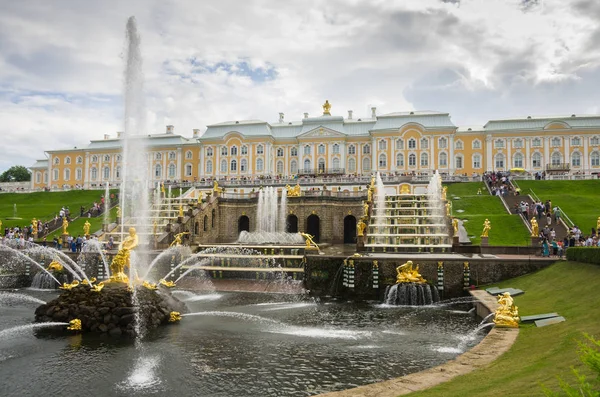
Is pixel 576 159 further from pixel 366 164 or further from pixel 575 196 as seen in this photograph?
pixel 366 164

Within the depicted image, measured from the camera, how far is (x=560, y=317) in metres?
13.3

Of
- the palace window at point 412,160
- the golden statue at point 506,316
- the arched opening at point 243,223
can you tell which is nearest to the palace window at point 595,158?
the palace window at point 412,160

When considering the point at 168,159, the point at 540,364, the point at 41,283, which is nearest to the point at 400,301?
the point at 540,364

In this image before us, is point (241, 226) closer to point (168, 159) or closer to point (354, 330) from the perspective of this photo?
point (354, 330)

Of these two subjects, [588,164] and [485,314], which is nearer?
[485,314]

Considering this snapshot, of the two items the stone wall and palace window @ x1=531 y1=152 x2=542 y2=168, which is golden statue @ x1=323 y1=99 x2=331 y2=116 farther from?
the stone wall

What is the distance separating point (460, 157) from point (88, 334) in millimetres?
67087

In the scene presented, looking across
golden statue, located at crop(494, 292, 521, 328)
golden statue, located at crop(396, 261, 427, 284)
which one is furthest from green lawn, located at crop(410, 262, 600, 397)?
golden statue, located at crop(396, 261, 427, 284)

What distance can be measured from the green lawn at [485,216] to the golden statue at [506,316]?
1716cm

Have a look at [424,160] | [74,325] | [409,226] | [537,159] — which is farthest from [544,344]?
[537,159]

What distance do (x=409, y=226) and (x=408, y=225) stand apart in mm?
110

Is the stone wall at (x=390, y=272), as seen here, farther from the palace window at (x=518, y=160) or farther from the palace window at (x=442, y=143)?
the palace window at (x=518, y=160)

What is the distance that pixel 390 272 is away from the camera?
79.0 ft

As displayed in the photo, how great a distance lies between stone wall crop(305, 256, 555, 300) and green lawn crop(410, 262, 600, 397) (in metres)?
3.30
